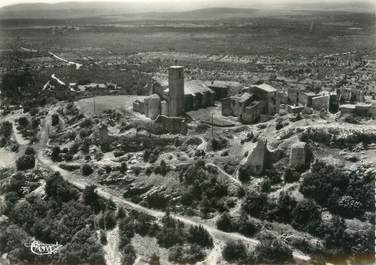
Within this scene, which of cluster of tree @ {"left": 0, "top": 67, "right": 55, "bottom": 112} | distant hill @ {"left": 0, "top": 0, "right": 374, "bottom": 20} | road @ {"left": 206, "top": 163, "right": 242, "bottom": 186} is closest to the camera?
road @ {"left": 206, "top": 163, "right": 242, "bottom": 186}

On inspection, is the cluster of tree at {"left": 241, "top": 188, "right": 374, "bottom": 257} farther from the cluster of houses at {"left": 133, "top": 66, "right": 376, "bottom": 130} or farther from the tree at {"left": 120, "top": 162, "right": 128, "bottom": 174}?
the cluster of houses at {"left": 133, "top": 66, "right": 376, "bottom": 130}

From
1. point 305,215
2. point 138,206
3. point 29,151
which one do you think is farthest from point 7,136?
point 305,215

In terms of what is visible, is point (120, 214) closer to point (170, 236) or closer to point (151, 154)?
point (170, 236)

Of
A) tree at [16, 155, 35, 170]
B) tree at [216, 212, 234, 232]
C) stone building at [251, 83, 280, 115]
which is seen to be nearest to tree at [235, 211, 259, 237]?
tree at [216, 212, 234, 232]

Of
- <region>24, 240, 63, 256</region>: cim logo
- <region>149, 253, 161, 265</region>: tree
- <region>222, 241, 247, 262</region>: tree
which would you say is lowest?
<region>149, 253, 161, 265</region>: tree

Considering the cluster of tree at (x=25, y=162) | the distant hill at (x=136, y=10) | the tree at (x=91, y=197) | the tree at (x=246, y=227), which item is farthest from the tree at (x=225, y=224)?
the distant hill at (x=136, y=10)
